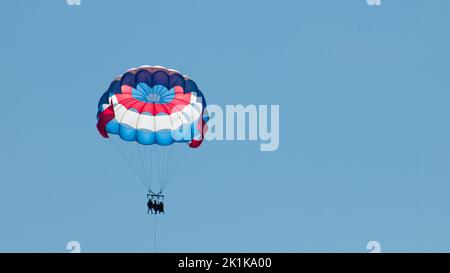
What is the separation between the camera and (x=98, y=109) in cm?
5672
